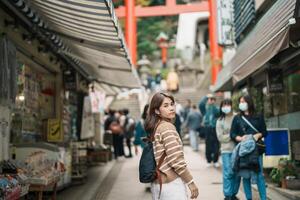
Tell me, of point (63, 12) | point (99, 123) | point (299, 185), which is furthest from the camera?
point (99, 123)

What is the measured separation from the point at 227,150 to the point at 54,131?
4.51 meters

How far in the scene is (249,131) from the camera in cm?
718

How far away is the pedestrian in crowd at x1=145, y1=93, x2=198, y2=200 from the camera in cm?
414

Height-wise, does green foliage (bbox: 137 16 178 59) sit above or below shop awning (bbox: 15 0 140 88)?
above

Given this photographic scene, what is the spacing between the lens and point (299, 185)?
8.50 m

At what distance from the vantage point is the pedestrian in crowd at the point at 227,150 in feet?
25.5

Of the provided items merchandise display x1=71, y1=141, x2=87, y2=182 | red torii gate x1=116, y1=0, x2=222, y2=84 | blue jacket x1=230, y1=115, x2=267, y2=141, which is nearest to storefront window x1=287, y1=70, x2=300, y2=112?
blue jacket x1=230, y1=115, x2=267, y2=141

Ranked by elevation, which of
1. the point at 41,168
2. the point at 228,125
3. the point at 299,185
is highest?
the point at 228,125

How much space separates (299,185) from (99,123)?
39.9 ft

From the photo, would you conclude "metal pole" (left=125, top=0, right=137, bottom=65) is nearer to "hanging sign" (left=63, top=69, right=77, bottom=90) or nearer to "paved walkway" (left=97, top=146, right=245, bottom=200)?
"paved walkway" (left=97, top=146, right=245, bottom=200)

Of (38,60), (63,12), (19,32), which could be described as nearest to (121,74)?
(38,60)

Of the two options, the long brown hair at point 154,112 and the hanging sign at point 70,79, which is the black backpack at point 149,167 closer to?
the long brown hair at point 154,112

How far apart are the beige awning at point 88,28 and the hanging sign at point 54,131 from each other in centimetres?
167

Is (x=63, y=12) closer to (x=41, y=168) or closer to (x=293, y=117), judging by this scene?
(x=41, y=168)
